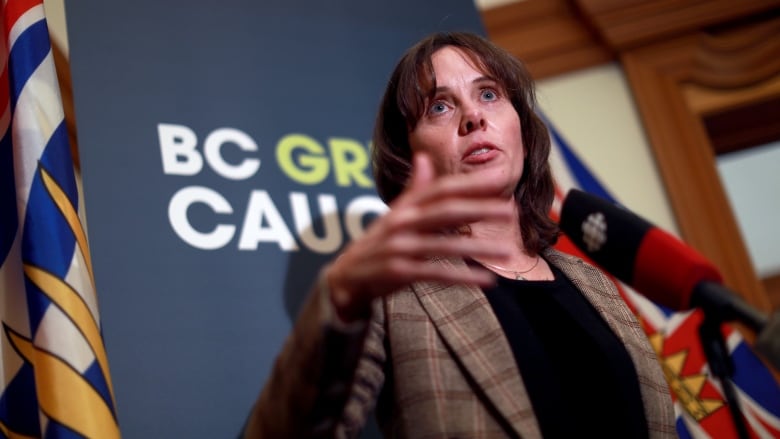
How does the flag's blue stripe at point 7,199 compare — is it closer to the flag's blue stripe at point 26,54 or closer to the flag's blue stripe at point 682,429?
the flag's blue stripe at point 26,54

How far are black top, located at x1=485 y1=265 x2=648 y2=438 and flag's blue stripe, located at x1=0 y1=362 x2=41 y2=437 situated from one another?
2.74 feet

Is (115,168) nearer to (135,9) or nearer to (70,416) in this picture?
(135,9)

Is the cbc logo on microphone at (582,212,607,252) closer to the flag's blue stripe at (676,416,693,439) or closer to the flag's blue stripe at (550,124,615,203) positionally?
the flag's blue stripe at (676,416,693,439)

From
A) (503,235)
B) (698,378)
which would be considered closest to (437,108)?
(503,235)

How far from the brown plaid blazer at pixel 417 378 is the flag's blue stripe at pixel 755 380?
1135 mm

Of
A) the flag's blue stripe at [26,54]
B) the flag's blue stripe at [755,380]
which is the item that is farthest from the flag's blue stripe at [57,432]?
the flag's blue stripe at [755,380]

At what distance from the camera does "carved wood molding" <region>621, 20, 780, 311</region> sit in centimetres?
277

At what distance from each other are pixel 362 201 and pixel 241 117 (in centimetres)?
37

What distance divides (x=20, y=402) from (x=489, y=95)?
0.99m

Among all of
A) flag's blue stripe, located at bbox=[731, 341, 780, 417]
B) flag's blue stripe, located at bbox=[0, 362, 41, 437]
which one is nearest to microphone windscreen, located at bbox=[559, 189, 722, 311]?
flag's blue stripe, located at bbox=[0, 362, 41, 437]

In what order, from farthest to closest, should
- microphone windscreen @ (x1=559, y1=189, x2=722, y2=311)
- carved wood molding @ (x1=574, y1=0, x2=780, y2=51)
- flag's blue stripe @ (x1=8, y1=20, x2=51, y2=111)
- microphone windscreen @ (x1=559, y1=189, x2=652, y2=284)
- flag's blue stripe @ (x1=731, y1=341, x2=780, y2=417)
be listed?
1. carved wood molding @ (x1=574, y1=0, x2=780, y2=51)
2. flag's blue stripe @ (x1=731, y1=341, x2=780, y2=417)
3. flag's blue stripe @ (x1=8, y1=20, x2=51, y2=111)
4. microphone windscreen @ (x1=559, y1=189, x2=652, y2=284)
5. microphone windscreen @ (x1=559, y1=189, x2=722, y2=311)

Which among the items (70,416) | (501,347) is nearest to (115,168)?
(70,416)

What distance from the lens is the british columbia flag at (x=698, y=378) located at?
7.33ft

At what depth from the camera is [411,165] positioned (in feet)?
5.26
